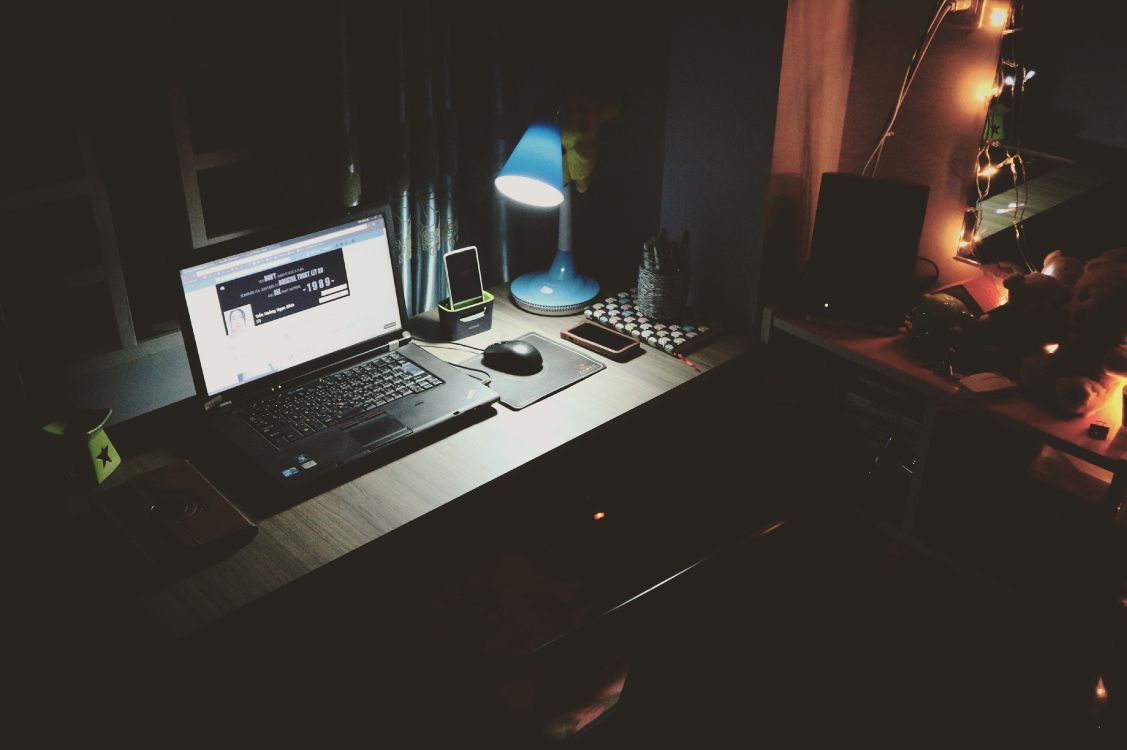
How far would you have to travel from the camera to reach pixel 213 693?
6.26ft

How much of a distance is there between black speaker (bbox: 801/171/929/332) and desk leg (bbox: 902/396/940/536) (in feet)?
0.78

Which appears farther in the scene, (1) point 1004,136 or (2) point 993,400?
(1) point 1004,136

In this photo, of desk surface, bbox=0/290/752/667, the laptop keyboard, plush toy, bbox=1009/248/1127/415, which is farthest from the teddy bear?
the laptop keyboard

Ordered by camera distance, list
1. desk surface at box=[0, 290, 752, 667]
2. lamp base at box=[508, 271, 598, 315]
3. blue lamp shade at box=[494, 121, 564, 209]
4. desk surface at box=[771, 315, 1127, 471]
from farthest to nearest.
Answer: lamp base at box=[508, 271, 598, 315], blue lamp shade at box=[494, 121, 564, 209], desk surface at box=[771, 315, 1127, 471], desk surface at box=[0, 290, 752, 667]

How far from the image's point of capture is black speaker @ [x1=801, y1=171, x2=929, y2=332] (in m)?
1.95

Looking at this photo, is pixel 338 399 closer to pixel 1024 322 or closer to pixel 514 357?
pixel 514 357

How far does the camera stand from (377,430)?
171cm

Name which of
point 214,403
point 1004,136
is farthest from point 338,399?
point 1004,136

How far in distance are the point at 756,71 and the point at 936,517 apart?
3.48ft

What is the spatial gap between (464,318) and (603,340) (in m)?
0.33

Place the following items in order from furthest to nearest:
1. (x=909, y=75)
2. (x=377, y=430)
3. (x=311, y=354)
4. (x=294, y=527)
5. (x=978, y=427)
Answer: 1. (x=909, y=75)
2. (x=978, y=427)
3. (x=311, y=354)
4. (x=377, y=430)
5. (x=294, y=527)

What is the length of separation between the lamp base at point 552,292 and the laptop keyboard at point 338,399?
1.43 feet

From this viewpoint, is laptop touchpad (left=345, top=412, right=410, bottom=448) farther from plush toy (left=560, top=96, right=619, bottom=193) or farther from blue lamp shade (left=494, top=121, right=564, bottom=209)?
plush toy (left=560, top=96, right=619, bottom=193)

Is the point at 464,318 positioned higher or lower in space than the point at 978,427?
higher
